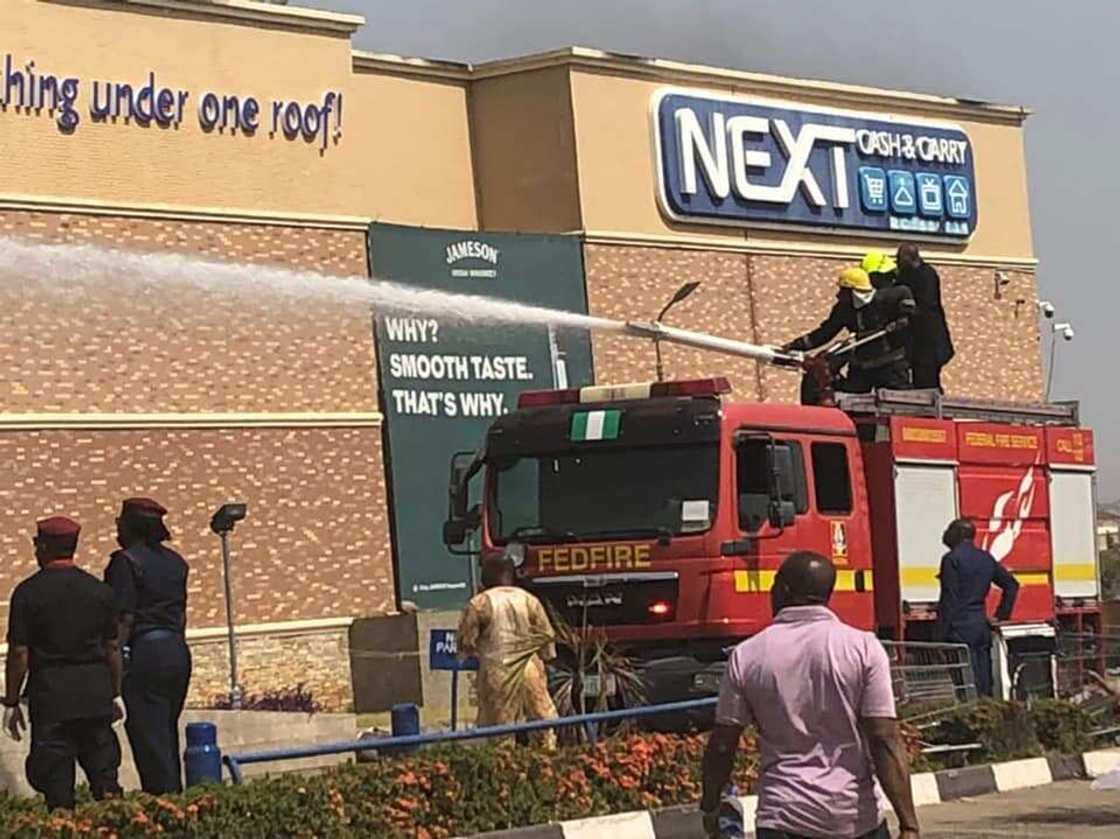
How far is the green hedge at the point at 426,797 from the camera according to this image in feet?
36.5

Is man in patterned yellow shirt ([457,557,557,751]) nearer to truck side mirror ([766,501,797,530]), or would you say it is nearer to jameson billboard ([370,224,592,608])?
truck side mirror ([766,501,797,530])

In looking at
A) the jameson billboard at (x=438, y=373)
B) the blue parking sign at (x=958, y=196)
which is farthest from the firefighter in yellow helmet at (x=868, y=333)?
the blue parking sign at (x=958, y=196)

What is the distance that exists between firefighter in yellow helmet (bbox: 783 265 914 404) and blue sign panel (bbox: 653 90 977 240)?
18114 millimetres

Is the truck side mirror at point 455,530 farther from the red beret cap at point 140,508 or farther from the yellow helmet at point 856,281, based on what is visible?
the red beret cap at point 140,508

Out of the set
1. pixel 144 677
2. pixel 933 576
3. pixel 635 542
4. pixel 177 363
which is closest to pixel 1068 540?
pixel 933 576

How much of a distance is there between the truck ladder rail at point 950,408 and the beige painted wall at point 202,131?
1421 cm

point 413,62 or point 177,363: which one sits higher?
point 413,62

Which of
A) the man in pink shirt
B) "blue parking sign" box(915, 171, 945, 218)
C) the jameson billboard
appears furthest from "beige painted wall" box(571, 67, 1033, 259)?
the man in pink shirt

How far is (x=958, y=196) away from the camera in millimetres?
44875

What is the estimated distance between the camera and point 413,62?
3725cm

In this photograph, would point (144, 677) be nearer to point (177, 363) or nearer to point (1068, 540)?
point (1068, 540)

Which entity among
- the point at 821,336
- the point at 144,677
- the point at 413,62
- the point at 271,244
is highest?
the point at 413,62

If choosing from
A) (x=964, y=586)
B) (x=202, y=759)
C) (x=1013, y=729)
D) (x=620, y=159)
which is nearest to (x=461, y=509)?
(x=964, y=586)

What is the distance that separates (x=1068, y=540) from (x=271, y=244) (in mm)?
14720
